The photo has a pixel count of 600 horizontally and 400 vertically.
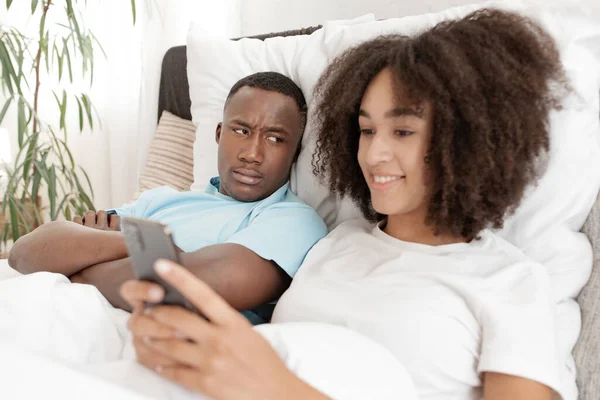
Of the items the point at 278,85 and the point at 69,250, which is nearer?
the point at 69,250

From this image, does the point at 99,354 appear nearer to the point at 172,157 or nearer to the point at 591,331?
the point at 591,331

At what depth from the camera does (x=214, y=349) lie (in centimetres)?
55

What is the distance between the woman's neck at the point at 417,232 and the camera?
35.1 inches

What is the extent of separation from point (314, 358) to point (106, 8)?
2.50 metres

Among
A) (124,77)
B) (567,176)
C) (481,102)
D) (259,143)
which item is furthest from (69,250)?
(124,77)

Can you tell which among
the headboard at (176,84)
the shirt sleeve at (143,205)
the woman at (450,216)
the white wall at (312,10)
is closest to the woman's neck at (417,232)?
the woman at (450,216)

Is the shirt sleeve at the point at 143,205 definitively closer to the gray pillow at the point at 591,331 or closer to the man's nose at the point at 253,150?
the man's nose at the point at 253,150

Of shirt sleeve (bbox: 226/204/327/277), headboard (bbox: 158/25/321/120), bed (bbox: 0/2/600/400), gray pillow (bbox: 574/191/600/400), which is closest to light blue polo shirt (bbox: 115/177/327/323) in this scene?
shirt sleeve (bbox: 226/204/327/277)

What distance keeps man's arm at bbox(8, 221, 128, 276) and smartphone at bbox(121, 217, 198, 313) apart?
48cm

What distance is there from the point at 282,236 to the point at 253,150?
25 cm

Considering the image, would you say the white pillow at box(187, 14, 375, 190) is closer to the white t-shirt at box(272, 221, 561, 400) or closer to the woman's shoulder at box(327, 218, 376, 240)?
the woman's shoulder at box(327, 218, 376, 240)

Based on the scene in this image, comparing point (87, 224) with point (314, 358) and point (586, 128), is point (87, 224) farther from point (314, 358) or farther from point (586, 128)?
point (586, 128)

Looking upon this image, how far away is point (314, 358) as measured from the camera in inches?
24.0

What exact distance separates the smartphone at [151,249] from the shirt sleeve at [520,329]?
39 centimetres
